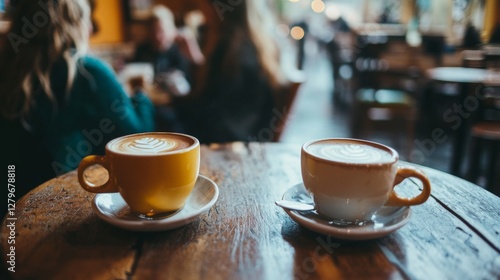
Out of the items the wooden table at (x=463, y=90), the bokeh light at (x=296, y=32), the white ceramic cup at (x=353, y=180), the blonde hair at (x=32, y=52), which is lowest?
the wooden table at (x=463, y=90)

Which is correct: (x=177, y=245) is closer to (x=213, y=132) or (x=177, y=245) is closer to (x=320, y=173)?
(x=320, y=173)

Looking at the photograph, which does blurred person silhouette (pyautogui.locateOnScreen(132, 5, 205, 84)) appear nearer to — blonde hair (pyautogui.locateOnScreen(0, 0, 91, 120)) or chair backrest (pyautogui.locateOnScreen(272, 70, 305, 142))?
chair backrest (pyautogui.locateOnScreen(272, 70, 305, 142))

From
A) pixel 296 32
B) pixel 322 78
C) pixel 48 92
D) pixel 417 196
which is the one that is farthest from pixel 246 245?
pixel 296 32

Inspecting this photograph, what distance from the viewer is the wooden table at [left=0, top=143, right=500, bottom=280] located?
57 centimetres

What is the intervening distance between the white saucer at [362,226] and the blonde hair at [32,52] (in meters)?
0.96

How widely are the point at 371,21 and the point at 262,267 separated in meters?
9.58

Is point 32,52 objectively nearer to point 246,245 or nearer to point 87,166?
point 87,166

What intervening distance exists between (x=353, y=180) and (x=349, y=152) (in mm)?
89

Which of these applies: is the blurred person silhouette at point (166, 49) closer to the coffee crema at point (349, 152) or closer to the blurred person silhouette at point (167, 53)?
the blurred person silhouette at point (167, 53)

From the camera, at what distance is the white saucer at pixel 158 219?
0.65 meters

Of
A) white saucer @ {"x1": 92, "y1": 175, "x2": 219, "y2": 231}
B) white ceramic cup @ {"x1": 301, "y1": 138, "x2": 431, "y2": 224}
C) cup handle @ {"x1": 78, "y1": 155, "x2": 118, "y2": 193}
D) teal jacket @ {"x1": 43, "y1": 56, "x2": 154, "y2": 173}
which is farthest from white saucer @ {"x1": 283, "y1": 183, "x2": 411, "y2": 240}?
teal jacket @ {"x1": 43, "y1": 56, "x2": 154, "y2": 173}

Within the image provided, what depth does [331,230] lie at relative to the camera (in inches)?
25.2

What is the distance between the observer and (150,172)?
0.65 meters

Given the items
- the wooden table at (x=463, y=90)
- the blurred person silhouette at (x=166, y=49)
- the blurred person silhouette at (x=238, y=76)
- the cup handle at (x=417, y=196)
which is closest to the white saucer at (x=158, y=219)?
the cup handle at (x=417, y=196)
